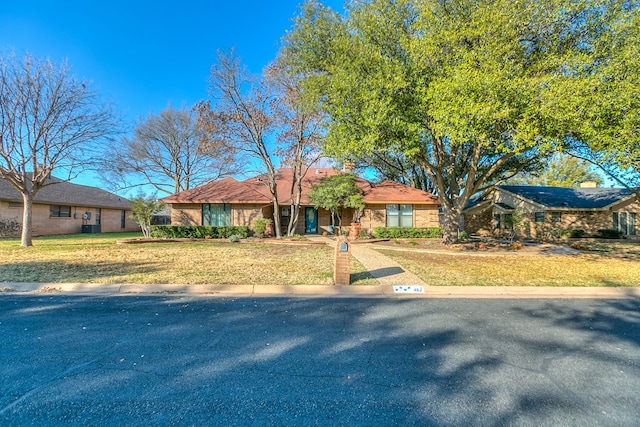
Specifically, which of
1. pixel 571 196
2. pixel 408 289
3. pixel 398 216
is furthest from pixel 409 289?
pixel 571 196

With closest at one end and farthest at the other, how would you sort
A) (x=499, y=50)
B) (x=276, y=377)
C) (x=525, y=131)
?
(x=276, y=377), (x=525, y=131), (x=499, y=50)

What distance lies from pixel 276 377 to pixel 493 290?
5680 mm

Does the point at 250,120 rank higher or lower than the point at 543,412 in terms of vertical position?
higher

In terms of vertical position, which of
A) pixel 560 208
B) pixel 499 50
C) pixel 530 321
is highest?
pixel 499 50

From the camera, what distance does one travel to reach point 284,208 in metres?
21.2

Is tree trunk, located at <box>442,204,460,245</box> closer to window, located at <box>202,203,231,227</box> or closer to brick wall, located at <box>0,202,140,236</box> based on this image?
window, located at <box>202,203,231,227</box>

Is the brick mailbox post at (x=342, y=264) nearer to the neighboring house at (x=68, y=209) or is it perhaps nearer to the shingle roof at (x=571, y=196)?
the neighboring house at (x=68, y=209)

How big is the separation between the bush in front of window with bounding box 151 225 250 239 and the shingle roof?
22.1 m

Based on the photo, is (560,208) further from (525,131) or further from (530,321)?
(530,321)

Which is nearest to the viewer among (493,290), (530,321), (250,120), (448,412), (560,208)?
(448,412)

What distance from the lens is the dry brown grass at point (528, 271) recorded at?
7.34m

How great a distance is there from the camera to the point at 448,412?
8.04 feet

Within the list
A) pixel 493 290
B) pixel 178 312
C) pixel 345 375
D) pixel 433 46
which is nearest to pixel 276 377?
pixel 345 375

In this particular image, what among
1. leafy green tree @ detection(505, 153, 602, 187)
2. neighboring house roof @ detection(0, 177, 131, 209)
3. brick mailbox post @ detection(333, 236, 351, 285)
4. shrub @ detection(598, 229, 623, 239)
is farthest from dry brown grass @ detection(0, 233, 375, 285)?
leafy green tree @ detection(505, 153, 602, 187)
